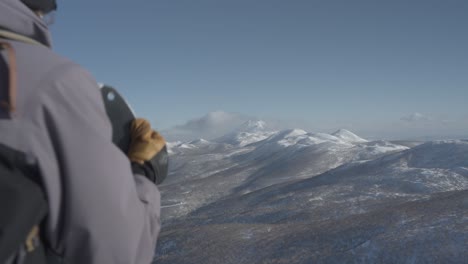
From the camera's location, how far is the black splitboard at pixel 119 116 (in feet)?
9.91

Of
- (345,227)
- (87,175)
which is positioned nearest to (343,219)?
(345,227)

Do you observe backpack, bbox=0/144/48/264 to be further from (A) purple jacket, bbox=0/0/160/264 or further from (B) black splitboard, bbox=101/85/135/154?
(B) black splitboard, bbox=101/85/135/154

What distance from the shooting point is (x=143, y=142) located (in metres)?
3.16

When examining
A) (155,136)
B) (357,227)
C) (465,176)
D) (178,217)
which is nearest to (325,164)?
(465,176)

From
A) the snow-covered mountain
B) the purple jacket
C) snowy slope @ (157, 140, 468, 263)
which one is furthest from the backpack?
the snow-covered mountain

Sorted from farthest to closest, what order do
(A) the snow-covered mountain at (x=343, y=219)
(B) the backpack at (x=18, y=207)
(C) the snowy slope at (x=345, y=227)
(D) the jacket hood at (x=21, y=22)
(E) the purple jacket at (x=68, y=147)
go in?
1. (A) the snow-covered mountain at (x=343, y=219)
2. (C) the snowy slope at (x=345, y=227)
3. (D) the jacket hood at (x=21, y=22)
4. (E) the purple jacket at (x=68, y=147)
5. (B) the backpack at (x=18, y=207)

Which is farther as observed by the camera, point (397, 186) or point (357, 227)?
point (397, 186)

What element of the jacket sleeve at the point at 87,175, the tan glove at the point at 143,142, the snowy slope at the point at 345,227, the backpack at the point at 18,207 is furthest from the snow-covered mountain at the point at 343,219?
the backpack at the point at 18,207

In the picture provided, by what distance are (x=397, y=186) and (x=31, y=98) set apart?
4234 inches

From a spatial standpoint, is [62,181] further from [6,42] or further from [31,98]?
[6,42]

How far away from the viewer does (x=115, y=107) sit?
10.1 feet

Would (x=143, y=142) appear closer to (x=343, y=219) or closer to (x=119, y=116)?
(x=119, y=116)

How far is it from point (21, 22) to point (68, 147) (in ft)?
3.25

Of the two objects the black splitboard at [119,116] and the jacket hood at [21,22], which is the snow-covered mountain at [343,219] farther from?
the jacket hood at [21,22]
